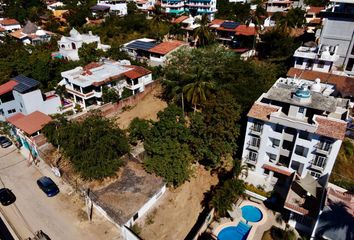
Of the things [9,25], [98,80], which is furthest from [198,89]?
[9,25]

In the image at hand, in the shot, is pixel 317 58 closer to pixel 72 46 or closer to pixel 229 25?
pixel 229 25

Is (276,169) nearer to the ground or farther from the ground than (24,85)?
nearer to the ground

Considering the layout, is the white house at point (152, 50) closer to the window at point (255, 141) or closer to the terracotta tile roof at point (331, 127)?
the window at point (255, 141)

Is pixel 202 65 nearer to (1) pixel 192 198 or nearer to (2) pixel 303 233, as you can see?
(1) pixel 192 198

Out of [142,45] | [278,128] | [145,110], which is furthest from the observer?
[142,45]

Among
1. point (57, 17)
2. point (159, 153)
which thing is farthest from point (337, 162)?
point (57, 17)

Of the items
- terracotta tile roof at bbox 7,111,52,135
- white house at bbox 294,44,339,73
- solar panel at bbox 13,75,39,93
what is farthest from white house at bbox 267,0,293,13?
terracotta tile roof at bbox 7,111,52,135
